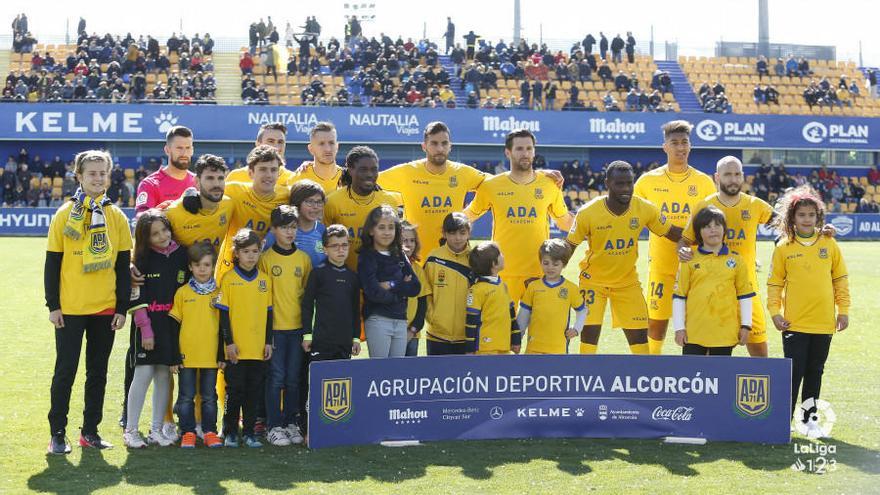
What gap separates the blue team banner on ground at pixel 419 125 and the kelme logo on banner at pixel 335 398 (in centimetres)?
2783

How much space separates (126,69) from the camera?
36.1 meters

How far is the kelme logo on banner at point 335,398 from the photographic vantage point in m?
6.79

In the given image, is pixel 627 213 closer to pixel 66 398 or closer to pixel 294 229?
pixel 294 229

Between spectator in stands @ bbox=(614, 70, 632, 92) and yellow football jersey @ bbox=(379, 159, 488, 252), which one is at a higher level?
spectator in stands @ bbox=(614, 70, 632, 92)

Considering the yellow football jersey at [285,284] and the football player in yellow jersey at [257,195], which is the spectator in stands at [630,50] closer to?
the football player in yellow jersey at [257,195]

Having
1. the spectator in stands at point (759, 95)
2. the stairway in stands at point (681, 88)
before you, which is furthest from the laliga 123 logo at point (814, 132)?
the stairway in stands at point (681, 88)

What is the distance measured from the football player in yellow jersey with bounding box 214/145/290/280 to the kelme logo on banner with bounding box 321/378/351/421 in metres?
1.19

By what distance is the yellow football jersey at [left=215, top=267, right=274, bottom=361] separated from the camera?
6961 mm

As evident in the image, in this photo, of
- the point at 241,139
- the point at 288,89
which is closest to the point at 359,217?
the point at 241,139

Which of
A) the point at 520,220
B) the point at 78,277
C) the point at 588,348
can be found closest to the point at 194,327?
the point at 78,277

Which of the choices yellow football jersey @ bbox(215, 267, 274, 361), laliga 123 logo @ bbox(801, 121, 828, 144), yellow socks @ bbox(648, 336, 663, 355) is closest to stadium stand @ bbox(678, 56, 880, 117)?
laliga 123 logo @ bbox(801, 121, 828, 144)

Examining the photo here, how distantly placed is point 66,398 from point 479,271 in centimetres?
290

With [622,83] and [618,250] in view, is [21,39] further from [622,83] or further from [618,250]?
[618,250]

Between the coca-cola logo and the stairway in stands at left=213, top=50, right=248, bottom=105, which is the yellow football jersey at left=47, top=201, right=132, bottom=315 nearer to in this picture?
the coca-cola logo
